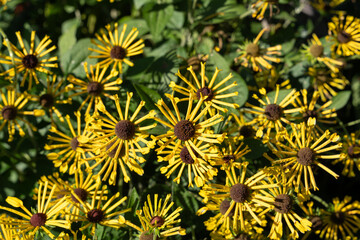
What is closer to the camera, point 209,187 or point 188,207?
point 209,187

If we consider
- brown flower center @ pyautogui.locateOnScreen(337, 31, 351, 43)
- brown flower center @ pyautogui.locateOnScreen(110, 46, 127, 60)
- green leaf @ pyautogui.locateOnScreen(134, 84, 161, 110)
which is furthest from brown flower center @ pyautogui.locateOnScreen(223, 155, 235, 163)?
brown flower center @ pyautogui.locateOnScreen(337, 31, 351, 43)

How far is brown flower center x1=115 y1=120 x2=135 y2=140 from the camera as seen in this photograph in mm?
1272

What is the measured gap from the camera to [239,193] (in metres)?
1.28

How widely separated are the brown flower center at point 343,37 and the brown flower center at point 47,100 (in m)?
1.58

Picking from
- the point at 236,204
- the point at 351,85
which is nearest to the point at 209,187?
the point at 236,204

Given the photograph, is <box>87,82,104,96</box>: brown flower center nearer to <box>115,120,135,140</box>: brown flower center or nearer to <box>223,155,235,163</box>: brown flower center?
<box>115,120,135,140</box>: brown flower center

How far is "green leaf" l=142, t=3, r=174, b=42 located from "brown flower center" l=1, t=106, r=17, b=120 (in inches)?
32.0

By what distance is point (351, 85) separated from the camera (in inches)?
93.3

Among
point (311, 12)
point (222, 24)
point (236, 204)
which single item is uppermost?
point (311, 12)

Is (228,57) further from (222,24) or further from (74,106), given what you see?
(74,106)

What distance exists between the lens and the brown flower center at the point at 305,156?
1344 millimetres

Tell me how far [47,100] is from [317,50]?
4.81 feet

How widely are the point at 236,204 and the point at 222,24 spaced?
4.14 feet

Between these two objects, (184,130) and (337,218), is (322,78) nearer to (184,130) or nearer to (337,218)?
(337,218)
